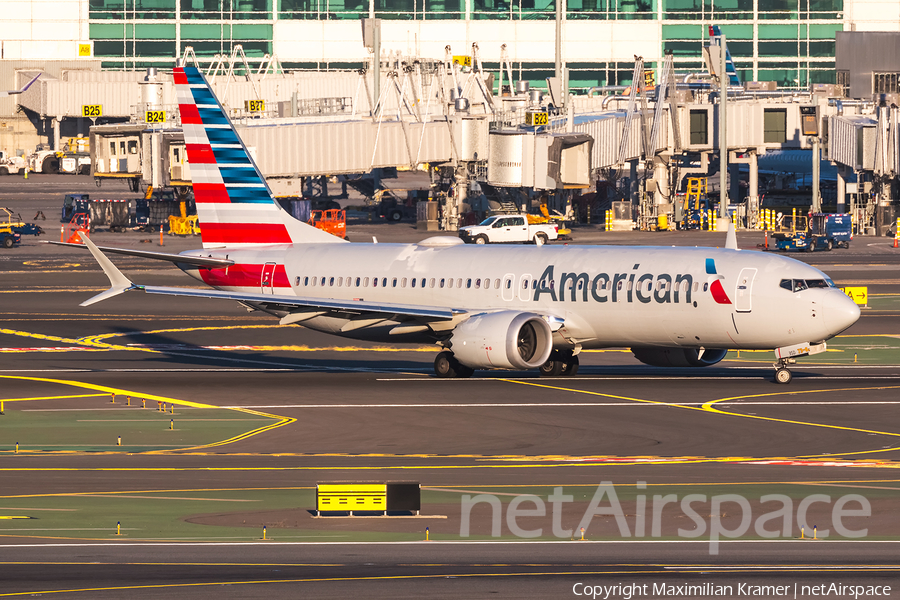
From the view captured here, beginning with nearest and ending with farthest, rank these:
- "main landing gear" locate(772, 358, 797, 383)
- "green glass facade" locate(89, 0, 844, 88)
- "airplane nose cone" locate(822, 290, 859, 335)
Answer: "airplane nose cone" locate(822, 290, 859, 335) → "main landing gear" locate(772, 358, 797, 383) → "green glass facade" locate(89, 0, 844, 88)

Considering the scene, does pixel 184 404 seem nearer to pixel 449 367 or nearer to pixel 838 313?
pixel 449 367

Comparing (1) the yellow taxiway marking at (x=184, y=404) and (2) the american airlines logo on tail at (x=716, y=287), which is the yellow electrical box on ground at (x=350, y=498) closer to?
(1) the yellow taxiway marking at (x=184, y=404)

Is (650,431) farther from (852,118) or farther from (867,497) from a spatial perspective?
(852,118)

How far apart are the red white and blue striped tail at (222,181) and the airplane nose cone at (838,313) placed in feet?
68.9

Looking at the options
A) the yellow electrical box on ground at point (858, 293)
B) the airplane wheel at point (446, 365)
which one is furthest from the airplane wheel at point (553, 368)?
the yellow electrical box on ground at point (858, 293)

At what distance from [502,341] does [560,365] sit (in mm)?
4935

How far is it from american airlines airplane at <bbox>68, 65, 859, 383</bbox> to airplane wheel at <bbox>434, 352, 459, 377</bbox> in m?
0.04

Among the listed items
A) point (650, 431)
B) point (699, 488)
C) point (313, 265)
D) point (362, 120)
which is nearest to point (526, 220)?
point (362, 120)

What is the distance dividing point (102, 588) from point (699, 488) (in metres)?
14.3

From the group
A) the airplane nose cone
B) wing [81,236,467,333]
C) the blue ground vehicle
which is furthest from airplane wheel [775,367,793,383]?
the blue ground vehicle

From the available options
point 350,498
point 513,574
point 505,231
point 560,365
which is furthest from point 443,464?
point 505,231

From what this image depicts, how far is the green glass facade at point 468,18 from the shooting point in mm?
188000

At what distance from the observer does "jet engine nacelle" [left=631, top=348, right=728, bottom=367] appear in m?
48.5

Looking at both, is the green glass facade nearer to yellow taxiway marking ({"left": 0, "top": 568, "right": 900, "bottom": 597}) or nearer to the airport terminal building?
the airport terminal building
